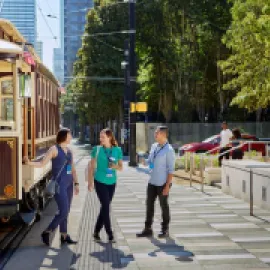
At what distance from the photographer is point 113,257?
852 cm

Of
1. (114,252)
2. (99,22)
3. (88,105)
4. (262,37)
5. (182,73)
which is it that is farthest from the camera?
(88,105)

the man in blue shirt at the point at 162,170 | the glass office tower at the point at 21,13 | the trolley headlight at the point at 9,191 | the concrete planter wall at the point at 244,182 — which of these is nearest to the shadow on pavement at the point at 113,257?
the man in blue shirt at the point at 162,170

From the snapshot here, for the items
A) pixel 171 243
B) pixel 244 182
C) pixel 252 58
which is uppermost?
pixel 252 58

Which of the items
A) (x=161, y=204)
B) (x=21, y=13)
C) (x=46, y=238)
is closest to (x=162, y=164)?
(x=161, y=204)

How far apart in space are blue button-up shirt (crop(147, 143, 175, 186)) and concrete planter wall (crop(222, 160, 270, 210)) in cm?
355

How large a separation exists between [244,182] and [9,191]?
21.9ft

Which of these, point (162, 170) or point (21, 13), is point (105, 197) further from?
point (21, 13)

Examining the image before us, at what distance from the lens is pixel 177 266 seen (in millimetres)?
7879

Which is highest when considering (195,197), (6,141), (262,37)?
(262,37)

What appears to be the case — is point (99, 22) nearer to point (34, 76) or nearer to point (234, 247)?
point (34, 76)

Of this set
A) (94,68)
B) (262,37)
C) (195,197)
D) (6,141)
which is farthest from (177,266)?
(94,68)

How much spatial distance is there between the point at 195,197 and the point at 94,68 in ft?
117

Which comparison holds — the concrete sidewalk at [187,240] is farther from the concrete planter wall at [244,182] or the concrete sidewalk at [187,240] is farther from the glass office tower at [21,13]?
the glass office tower at [21,13]

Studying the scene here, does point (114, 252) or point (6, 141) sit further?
point (6, 141)
